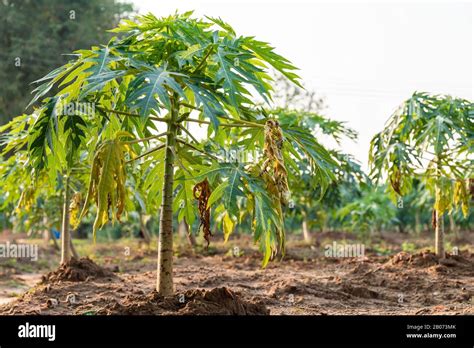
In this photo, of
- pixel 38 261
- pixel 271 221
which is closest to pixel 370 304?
pixel 271 221

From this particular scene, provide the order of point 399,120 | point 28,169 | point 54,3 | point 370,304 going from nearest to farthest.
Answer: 1. point 370,304
2. point 28,169
3. point 399,120
4. point 54,3

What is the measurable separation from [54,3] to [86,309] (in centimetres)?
→ 1806

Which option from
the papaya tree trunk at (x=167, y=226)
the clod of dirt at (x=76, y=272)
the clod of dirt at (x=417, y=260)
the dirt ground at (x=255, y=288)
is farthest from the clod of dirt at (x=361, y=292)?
the clod of dirt at (x=76, y=272)

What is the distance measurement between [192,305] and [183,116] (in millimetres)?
1488

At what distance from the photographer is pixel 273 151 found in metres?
4.17

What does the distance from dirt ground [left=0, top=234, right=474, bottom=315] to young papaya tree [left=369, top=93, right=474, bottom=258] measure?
1.05 m

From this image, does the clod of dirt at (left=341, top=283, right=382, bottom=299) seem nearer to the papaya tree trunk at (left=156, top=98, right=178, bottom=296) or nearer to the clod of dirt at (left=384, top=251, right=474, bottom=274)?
the clod of dirt at (left=384, top=251, right=474, bottom=274)

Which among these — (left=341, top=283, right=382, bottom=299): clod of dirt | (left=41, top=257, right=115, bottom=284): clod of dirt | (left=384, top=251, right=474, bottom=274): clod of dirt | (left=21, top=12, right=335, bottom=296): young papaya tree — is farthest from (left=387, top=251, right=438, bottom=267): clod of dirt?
(left=21, top=12, right=335, bottom=296): young papaya tree

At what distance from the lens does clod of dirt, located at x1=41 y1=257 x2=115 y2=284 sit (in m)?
7.71

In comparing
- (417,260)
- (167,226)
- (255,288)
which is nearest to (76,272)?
(255,288)

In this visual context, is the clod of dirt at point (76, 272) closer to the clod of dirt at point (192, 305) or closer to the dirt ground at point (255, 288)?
the dirt ground at point (255, 288)

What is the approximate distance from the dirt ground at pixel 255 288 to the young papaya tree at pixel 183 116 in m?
0.51

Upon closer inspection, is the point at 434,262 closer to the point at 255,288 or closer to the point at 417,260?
the point at 417,260
